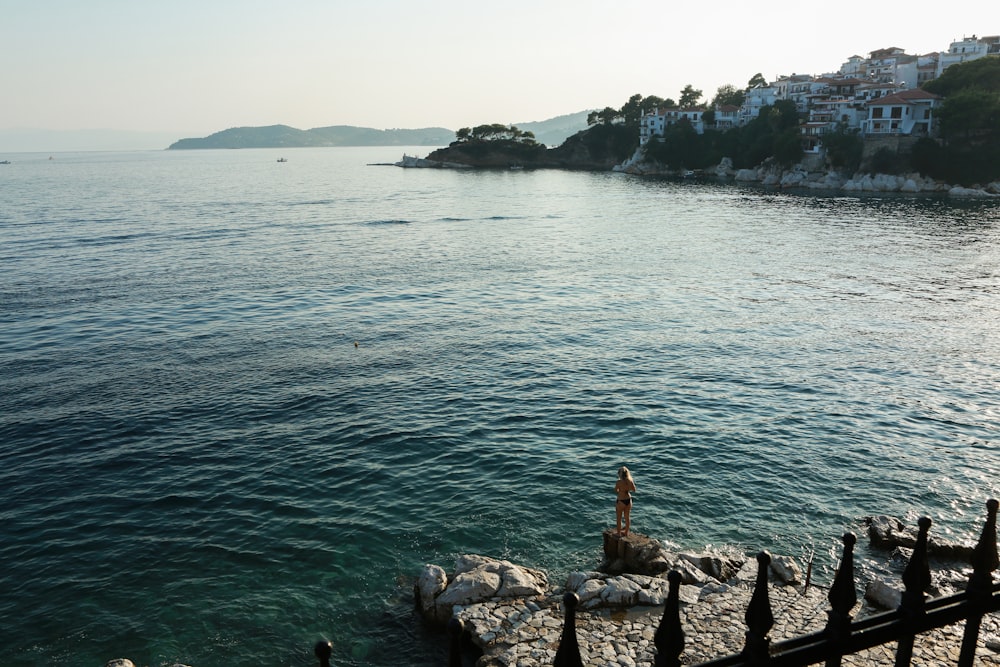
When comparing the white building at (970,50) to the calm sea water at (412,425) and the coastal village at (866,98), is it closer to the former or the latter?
the coastal village at (866,98)

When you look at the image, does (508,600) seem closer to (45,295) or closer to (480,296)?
(480,296)

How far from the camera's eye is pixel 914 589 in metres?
5.60

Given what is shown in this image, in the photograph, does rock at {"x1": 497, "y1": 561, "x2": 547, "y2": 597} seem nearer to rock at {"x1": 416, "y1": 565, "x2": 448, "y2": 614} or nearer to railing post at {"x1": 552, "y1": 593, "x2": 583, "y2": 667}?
rock at {"x1": 416, "y1": 565, "x2": 448, "y2": 614}

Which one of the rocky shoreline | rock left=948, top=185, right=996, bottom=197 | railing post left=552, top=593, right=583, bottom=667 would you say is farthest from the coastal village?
railing post left=552, top=593, right=583, bottom=667

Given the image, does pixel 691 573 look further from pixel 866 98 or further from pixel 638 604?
pixel 866 98

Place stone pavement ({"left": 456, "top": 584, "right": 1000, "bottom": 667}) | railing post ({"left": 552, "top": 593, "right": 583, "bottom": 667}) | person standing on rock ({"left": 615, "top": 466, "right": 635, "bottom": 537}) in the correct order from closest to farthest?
railing post ({"left": 552, "top": 593, "right": 583, "bottom": 667}), stone pavement ({"left": 456, "top": 584, "right": 1000, "bottom": 667}), person standing on rock ({"left": 615, "top": 466, "right": 635, "bottom": 537})

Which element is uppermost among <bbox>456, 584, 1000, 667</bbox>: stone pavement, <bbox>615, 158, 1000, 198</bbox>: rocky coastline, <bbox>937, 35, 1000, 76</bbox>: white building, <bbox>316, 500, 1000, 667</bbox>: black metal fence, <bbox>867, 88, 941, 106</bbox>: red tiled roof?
<bbox>937, 35, 1000, 76</bbox>: white building

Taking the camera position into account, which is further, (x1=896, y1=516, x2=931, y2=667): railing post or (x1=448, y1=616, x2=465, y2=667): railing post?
(x1=896, y1=516, x2=931, y2=667): railing post

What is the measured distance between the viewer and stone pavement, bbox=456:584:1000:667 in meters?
15.1

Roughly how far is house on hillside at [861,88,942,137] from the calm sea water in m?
76.7

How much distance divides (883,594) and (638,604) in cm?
635

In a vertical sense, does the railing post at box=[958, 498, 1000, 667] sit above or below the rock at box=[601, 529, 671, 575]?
above

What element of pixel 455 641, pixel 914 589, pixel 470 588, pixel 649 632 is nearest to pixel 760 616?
pixel 914 589

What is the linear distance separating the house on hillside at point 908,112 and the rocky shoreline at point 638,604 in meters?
137
